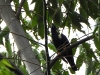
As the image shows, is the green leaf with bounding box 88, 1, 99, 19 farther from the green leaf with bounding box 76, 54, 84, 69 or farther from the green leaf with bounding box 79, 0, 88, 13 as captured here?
the green leaf with bounding box 76, 54, 84, 69

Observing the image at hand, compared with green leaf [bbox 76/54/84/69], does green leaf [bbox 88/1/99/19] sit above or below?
above

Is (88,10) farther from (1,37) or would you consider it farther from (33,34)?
(1,37)

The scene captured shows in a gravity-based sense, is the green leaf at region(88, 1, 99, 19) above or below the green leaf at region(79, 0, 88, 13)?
below

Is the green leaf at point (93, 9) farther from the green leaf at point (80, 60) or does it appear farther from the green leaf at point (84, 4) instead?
the green leaf at point (80, 60)

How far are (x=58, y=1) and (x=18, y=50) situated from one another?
0.36 meters

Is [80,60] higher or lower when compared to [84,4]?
lower

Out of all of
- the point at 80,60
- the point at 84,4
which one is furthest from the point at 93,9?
the point at 80,60

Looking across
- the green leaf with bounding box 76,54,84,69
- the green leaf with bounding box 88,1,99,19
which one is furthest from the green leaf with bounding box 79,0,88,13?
the green leaf with bounding box 76,54,84,69

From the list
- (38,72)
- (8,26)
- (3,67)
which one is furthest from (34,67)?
(3,67)

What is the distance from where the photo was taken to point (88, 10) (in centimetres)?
160

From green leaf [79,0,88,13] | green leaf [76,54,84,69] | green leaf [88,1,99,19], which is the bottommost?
green leaf [76,54,84,69]

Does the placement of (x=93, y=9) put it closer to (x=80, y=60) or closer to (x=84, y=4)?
(x=84, y=4)

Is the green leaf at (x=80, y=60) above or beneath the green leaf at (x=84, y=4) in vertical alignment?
beneath

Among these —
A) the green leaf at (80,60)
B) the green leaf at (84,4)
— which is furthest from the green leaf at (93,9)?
the green leaf at (80,60)
